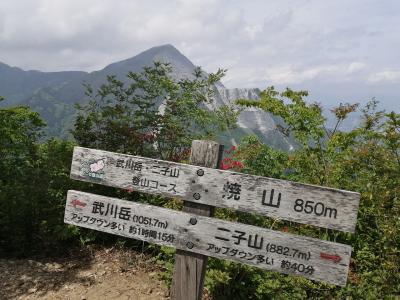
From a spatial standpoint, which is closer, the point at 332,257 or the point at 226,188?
the point at 332,257

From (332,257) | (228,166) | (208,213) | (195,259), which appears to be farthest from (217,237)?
(228,166)

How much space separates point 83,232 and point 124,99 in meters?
3.62

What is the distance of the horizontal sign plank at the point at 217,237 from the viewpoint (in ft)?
10.3

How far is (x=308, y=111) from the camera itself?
7.34 meters

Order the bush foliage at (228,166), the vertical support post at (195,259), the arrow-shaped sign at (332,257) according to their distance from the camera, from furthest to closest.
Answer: the bush foliage at (228,166) < the vertical support post at (195,259) < the arrow-shaped sign at (332,257)

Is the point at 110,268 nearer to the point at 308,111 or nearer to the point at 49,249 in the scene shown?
the point at 49,249

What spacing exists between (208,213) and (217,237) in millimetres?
217

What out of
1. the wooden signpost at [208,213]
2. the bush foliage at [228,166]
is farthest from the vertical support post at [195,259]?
the bush foliage at [228,166]

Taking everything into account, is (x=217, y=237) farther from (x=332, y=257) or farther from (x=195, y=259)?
(x=332, y=257)

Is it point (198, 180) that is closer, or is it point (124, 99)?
point (198, 180)

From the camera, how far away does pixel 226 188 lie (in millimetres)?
3422

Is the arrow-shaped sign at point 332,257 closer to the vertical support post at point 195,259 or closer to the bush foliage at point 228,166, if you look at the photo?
the vertical support post at point 195,259

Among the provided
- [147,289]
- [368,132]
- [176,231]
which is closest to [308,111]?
[368,132]

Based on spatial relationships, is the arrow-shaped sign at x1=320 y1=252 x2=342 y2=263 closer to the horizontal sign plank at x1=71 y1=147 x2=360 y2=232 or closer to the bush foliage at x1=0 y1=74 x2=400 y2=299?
the horizontal sign plank at x1=71 y1=147 x2=360 y2=232
